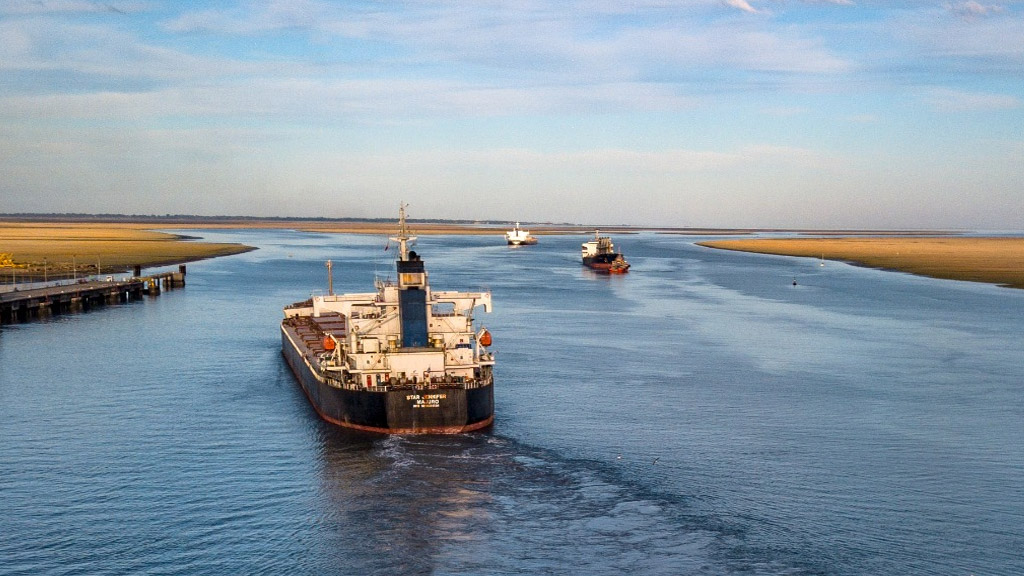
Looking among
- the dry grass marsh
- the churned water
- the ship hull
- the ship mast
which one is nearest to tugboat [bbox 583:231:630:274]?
the ship hull

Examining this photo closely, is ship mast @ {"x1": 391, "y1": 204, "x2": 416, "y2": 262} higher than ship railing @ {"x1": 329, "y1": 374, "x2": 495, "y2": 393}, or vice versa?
ship mast @ {"x1": 391, "y1": 204, "x2": 416, "y2": 262}

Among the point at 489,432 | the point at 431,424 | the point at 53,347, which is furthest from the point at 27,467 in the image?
the point at 53,347

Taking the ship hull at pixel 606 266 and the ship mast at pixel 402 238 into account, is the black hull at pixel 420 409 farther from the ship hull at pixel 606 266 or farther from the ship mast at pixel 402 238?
the ship hull at pixel 606 266

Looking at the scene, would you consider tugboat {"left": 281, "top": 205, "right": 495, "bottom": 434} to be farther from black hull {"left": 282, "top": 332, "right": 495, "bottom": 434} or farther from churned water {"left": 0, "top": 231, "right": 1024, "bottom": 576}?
churned water {"left": 0, "top": 231, "right": 1024, "bottom": 576}

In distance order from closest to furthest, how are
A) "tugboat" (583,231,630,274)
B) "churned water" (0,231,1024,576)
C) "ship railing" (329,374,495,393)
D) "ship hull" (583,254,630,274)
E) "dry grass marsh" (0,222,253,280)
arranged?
"churned water" (0,231,1024,576)
"ship railing" (329,374,495,393)
"dry grass marsh" (0,222,253,280)
"ship hull" (583,254,630,274)
"tugboat" (583,231,630,274)

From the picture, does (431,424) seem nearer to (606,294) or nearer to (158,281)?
(606,294)

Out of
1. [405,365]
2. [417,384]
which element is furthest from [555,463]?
[405,365]
